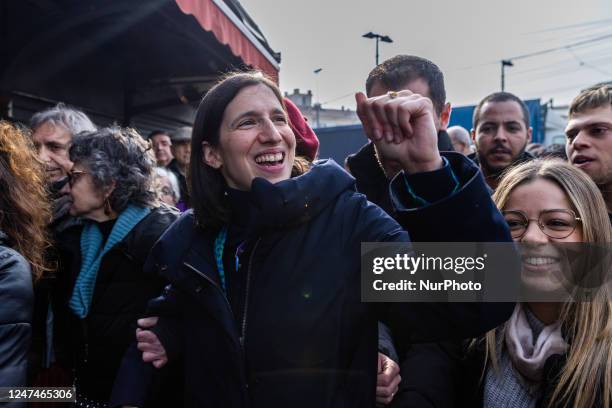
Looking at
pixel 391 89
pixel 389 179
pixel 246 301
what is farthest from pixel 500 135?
pixel 246 301

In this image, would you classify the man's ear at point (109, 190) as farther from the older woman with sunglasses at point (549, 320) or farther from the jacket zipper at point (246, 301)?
the older woman with sunglasses at point (549, 320)

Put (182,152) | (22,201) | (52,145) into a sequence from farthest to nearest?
1. (182,152)
2. (52,145)
3. (22,201)

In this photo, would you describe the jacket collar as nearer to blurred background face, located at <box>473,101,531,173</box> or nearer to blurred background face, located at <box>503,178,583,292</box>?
blurred background face, located at <box>503,178,583,292</box>

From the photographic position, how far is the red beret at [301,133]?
1.61 m

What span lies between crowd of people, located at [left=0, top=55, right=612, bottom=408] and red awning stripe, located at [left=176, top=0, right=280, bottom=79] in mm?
955

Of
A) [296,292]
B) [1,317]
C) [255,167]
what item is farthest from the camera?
[255,167]

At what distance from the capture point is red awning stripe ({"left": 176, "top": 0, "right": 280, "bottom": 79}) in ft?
8.67

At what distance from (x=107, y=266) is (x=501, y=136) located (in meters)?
2.31

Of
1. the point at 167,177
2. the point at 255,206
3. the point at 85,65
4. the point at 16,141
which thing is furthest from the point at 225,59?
the point at 255,206

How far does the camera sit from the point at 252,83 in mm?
1409

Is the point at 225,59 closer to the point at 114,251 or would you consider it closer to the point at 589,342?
the point at 114,251

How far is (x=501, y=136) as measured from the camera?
2.91 m

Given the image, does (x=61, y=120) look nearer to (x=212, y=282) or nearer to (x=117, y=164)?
(x=117, y=164)

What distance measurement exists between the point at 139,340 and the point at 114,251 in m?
0.53
